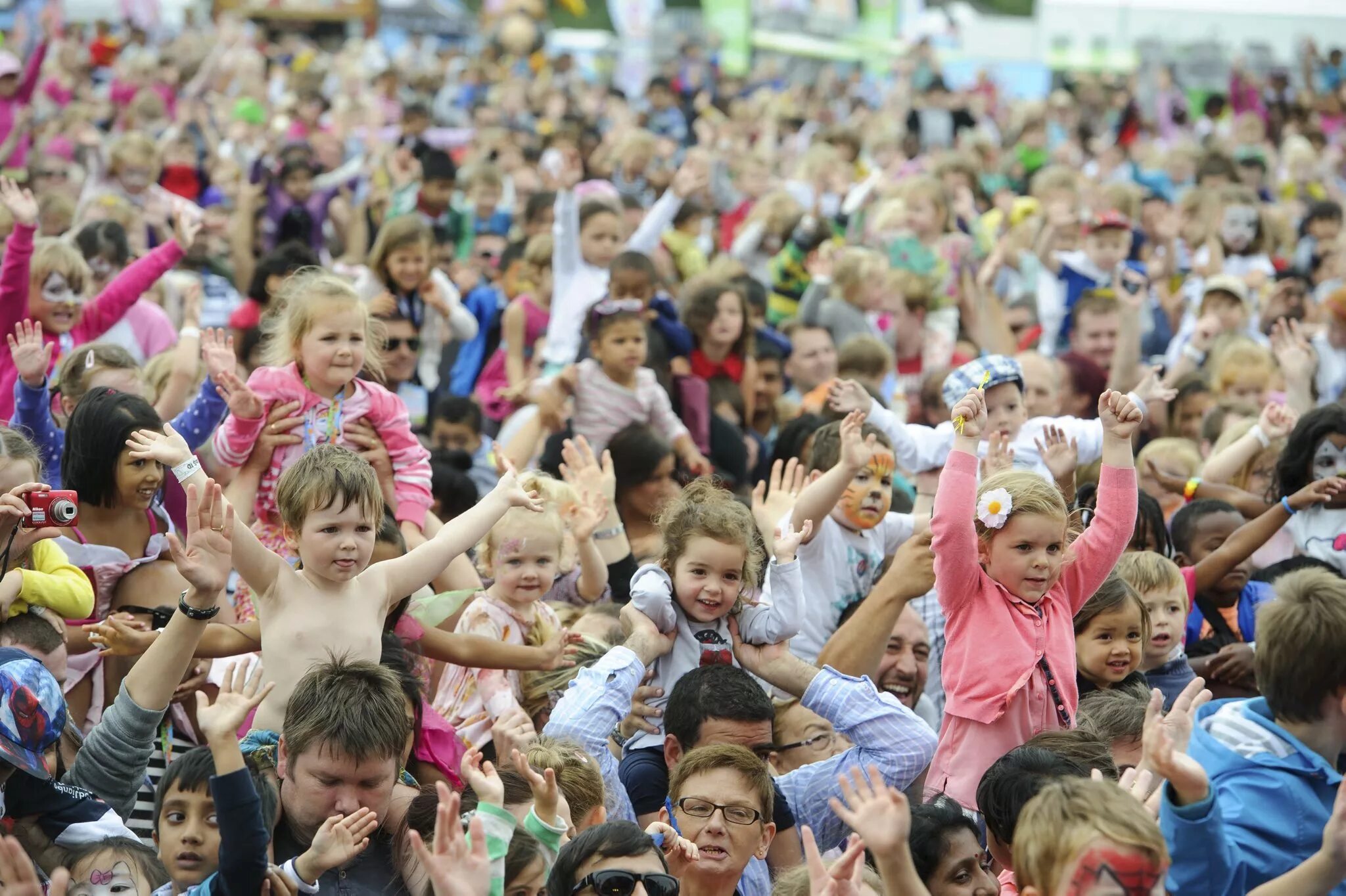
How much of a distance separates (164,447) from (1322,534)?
392 centimetres

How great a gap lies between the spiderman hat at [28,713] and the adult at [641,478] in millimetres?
3247

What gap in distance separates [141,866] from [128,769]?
33 cm

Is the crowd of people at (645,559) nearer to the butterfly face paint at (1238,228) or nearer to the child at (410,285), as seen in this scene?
the child at (410,285)

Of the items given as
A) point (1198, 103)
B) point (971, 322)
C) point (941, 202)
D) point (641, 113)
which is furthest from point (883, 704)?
point (1198, 103)

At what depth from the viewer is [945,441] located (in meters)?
5.93

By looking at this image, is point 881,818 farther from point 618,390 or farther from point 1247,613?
point 618,390

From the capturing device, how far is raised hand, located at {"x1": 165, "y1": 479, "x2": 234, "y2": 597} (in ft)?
12.2

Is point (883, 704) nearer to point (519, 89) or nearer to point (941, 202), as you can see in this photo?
point (941, 202)

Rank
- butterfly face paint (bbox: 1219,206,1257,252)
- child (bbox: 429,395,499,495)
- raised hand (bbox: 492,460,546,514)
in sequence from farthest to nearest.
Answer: butterfly face paint (bbox: 1219,206,1257,252) → child (bbox: 429,395,499,495) → raised hand (bbox: 492,460,546,514)

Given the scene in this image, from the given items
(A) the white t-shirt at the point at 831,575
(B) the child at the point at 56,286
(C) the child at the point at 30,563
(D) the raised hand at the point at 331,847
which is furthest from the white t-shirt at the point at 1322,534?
(B) the child at the point at 56,286

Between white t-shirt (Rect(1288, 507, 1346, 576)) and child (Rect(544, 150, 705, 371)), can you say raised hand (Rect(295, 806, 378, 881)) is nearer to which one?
white t-shirt (Rect(1288, 507, 1346, 576))

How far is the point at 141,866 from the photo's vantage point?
11.2ft

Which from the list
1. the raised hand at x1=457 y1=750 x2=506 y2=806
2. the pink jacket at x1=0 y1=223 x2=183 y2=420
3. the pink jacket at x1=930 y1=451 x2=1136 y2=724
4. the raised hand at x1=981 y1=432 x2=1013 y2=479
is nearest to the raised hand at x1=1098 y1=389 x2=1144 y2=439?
the pink jacket at x1=930 y1=451 x2=1136 y2=724

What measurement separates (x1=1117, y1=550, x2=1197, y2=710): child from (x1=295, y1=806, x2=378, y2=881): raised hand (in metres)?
2.66
